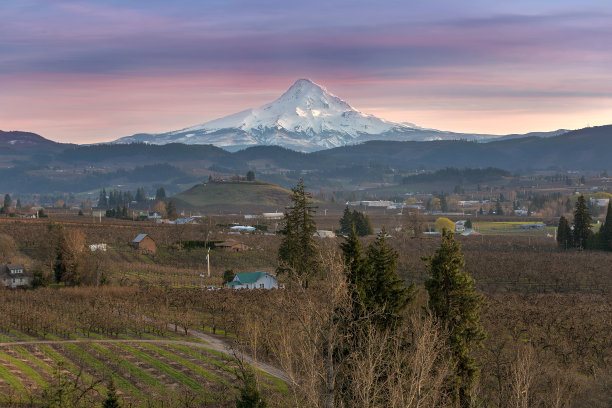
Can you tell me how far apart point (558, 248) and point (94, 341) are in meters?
71.1

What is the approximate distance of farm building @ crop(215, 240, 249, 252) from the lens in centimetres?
9494

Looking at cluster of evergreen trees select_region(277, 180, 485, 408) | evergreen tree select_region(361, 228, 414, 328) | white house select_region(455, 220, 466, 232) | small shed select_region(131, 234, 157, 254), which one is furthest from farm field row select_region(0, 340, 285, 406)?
white house select_region(455, 220, 466, 232)

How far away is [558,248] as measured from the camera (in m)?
96.9

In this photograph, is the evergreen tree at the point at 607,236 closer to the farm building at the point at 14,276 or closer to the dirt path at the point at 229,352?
the dirt path at the point at 229,352

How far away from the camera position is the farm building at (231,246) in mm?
94938

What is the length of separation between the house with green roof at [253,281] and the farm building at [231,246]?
85.4ft

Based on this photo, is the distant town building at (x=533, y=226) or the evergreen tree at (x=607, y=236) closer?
the evergreen tree at (x=607, y=236)

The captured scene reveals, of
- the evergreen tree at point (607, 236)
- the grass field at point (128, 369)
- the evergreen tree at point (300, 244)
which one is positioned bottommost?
the grass field at point (128, 369)

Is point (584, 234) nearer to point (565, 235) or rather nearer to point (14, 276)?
point (565, 235)

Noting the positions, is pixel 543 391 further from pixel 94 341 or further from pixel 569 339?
pixel 94 341

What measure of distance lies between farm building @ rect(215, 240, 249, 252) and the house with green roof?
85.4ft

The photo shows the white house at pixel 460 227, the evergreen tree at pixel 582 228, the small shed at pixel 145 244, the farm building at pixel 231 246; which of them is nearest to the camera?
the small shed at pixel 145 244

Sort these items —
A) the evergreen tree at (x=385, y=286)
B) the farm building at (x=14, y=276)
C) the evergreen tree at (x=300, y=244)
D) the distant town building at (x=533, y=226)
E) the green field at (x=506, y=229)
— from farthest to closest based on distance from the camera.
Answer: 1. the distant town building at (x=533, y=226)
2. the green field at (x=506, y=229)
3. the farm building at (x=14, y=276)
4. the evergreen tree at (x=300, y=244)
5. the evergreen tree at (x=385, y=286)

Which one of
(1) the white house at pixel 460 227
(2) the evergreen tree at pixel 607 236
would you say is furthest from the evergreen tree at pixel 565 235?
(1) the white house at pixel 460 227
